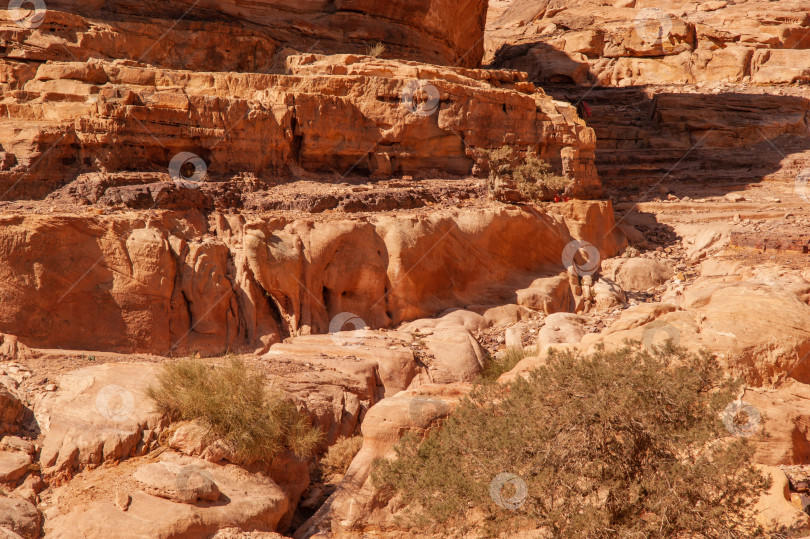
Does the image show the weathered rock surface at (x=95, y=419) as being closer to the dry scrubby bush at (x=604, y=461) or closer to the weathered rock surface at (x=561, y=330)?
the dry scrubby bush at (x=604, y=461)

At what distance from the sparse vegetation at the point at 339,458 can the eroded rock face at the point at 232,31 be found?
10.2 m

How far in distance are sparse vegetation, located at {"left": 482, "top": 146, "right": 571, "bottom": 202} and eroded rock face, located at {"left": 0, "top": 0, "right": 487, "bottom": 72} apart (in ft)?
19.7

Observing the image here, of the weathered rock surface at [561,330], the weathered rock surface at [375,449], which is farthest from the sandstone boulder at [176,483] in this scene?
the weathered rock surface at [561,330]

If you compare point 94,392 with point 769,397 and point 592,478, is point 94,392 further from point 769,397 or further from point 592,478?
point 769,397

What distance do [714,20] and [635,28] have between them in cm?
282

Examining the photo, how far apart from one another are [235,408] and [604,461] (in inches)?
153

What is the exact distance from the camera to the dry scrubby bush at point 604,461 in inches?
254

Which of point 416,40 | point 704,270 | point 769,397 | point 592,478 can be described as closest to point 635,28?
point 416,40

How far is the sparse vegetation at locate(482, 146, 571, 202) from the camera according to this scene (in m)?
15.0

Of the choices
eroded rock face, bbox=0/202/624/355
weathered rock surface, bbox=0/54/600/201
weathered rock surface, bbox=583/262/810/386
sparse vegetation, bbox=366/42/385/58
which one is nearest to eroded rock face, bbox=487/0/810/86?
sparse vegetation, bbox=366/42/385/58

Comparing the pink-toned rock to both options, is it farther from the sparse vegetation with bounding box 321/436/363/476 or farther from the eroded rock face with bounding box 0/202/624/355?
the sparse vegetation with bounding box 321/436/363/476

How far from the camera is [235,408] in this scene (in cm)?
823

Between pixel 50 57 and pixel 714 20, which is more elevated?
pixel 714 20

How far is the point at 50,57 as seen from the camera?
14680 mm
